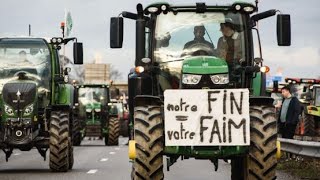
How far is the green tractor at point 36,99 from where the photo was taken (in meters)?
18.7

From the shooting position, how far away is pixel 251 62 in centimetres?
1352

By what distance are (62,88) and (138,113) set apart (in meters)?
9.30

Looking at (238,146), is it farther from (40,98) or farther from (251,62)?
(40,98)

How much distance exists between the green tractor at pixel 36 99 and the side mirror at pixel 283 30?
611 cm

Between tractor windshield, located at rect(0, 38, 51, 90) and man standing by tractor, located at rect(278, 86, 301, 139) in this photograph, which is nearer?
tractor windshield, located at rect(0, 38, 51, 90)

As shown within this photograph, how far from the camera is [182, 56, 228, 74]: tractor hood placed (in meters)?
12.3

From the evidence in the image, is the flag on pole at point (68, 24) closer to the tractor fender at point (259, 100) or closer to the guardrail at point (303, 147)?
the guardrail at point (303, 147)

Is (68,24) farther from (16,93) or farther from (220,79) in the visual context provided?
(220,79)

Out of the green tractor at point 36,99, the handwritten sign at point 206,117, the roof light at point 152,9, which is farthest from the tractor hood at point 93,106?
the handwritten sign at point 206,117

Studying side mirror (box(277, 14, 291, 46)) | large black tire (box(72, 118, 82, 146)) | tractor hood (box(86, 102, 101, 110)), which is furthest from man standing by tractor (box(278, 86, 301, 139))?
tractor hood (box(86, 102, 101, 110))

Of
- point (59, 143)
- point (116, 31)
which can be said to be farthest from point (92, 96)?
point (116, 31)

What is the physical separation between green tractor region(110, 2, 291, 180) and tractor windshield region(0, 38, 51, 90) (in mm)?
6273

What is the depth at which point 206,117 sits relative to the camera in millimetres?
11766

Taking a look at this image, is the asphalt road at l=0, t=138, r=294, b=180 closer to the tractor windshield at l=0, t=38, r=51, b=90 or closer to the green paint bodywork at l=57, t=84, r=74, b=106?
the green paint bodywork at l=57, t=84, r=74, b=106
